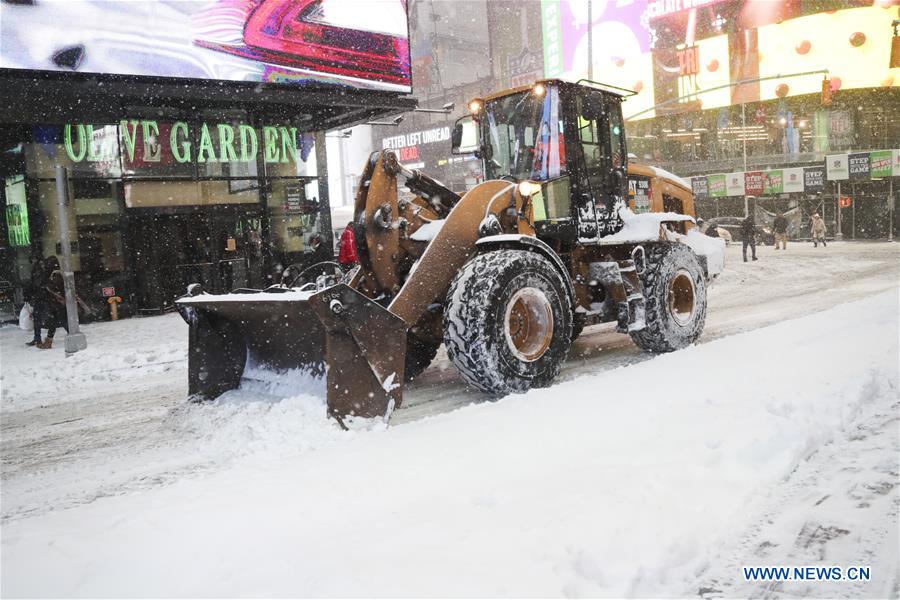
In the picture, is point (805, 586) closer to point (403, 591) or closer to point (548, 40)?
point (403, 591)

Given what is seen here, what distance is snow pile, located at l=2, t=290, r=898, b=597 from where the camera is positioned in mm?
2883

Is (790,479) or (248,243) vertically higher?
(248,243)

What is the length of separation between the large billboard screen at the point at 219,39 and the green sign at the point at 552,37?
3994 cm

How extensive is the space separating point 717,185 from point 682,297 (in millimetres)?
38974

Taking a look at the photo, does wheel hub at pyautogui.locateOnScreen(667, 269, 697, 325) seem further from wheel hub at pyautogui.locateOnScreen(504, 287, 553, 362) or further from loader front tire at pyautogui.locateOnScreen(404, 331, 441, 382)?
loader front tire at pyautogui.locateOnScreen(404, 331, 441, 382)

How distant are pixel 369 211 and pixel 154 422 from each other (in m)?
2.70

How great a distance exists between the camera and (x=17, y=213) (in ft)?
50.1

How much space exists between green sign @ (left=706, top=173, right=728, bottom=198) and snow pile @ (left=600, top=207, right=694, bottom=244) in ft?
126

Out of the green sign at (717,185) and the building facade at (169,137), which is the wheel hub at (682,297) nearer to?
the building facade at (169,137)

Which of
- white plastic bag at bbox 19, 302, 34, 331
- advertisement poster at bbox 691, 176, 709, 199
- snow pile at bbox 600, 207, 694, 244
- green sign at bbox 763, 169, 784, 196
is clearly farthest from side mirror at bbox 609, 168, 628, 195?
advertisement poster at bbox 691, 176, 709, 199

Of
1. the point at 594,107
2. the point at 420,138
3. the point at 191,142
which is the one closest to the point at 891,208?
the point at 191,142

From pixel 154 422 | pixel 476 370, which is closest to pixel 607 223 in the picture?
pixel 476 370

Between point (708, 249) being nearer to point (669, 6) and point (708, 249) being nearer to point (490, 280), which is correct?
point (490, 280)

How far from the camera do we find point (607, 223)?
7.64m
